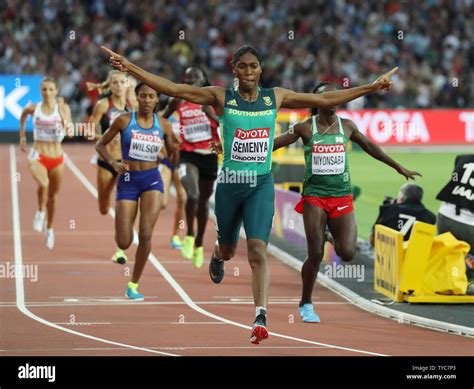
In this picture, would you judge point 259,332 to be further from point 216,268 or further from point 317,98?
point 216,268

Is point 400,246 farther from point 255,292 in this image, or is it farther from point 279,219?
point 279,219

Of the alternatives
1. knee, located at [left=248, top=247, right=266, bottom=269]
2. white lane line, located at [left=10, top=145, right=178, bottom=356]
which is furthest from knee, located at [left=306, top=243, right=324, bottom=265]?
white lane line, located at [left=10, top=145, right=178, bottom=356]

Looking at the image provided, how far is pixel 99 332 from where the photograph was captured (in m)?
11.6

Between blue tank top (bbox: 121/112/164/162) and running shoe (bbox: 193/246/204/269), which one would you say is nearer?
blue tank top (bbox: 121/112/164/162)

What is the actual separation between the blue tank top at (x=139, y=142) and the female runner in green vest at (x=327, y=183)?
220 cm

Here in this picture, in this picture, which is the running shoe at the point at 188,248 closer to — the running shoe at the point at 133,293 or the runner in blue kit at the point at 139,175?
the runner in blue kit at the point at 139,175

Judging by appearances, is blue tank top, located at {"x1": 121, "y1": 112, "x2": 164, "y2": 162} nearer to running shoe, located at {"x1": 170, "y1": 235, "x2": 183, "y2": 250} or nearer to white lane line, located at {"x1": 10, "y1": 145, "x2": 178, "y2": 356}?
white lane line, located at {"x1": 10, "y1": 145, "x2": 178, "y2": 356}

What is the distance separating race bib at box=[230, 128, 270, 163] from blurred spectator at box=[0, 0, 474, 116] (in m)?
27.6

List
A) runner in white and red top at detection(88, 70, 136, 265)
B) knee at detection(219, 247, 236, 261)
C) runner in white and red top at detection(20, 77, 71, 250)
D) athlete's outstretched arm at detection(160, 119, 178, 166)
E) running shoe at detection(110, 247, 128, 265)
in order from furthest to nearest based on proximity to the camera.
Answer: runner in white and red top at detection(20, 77, 71, 250)
runner in white and red top at detection(88, 70, 136, 265)
running shoe at detection(110, 247, 128, 265)
athlete's outstretched arm at detection(160, 119, 178, 166)
knee at detection(219, 247, 236, 261)

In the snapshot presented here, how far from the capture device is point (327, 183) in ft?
39.8

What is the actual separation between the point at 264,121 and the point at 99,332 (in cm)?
259

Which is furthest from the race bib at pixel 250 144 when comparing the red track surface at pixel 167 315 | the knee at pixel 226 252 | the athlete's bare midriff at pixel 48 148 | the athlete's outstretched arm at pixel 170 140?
the athlete's bare midriff at pixel 48 148

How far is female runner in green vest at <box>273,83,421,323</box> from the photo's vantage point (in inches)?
476
